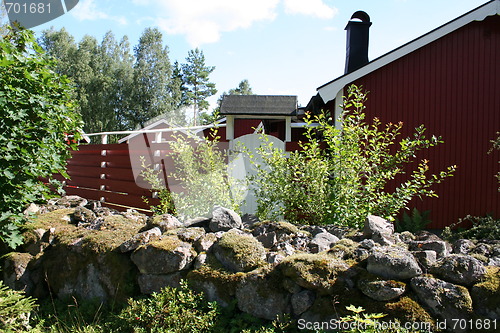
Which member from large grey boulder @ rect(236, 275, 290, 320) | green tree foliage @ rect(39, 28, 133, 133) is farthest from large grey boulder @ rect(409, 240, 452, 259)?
green tree foliage @ rect(39, 28, 133, 133)

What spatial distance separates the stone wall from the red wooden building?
4055mm

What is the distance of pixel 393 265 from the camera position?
2.48m

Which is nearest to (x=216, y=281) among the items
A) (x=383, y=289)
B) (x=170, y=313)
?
(x=170, y=313)

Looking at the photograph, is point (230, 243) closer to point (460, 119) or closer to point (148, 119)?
point (460, 119)

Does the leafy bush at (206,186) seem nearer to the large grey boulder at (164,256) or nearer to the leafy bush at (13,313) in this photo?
the large grey boulder at (164,256)

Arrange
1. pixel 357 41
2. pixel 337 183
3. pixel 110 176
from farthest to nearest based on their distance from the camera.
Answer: pixel 357 41 → pixel 110 176 → pixel 337 183

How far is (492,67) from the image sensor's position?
7.32m

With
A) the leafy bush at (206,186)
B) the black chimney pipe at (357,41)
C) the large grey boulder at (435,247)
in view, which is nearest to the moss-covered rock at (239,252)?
the large grey boulder at (435,247)

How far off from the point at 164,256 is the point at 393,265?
1.69 metres

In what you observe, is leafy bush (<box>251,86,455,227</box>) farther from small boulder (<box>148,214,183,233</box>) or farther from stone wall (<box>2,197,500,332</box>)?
small boulder (<box>148,214,183,233</box>)

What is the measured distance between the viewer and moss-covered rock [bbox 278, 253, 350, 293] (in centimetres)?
257

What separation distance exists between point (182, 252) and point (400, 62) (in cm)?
612

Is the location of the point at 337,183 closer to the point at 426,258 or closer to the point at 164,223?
the point at 426,258

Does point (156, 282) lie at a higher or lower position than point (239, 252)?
lower
